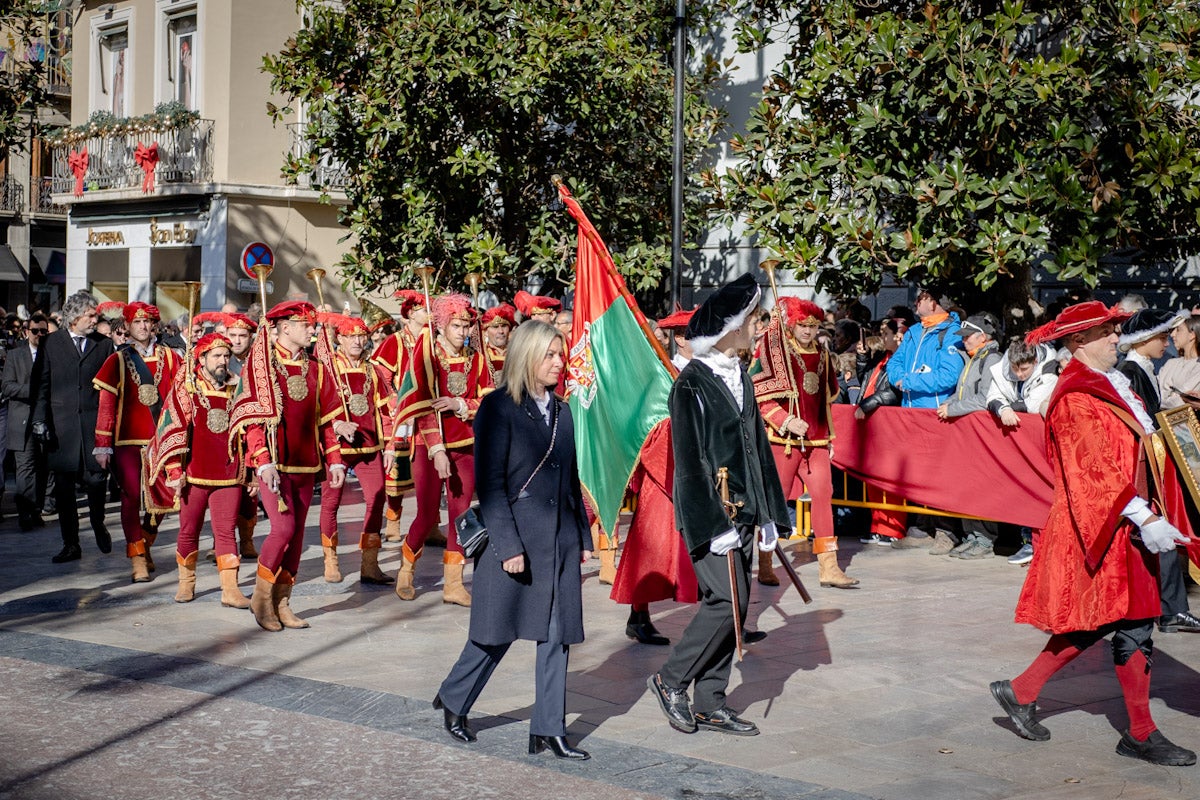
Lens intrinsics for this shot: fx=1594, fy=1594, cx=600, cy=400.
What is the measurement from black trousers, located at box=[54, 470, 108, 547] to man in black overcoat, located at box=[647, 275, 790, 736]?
6561mm

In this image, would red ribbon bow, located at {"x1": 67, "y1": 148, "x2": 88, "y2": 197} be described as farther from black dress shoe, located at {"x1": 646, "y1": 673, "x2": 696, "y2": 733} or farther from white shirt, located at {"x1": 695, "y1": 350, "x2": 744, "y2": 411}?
black dress shoe, located at {"x1": 646, "y1": 673, "x2": 696, "y2": 733}

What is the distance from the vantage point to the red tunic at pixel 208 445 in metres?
9.71

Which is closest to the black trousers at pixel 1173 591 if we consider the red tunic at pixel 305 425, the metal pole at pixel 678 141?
the red tunic at pixel 305 425

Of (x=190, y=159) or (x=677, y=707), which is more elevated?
(x=190, y=159)

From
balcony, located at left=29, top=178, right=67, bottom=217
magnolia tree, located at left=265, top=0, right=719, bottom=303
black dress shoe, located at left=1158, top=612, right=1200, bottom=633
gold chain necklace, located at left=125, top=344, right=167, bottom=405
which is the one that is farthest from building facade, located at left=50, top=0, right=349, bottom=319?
black dress shoe, located at left=1158, top=612, right=1200, bottom=633

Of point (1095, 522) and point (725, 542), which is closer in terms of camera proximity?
point (1095, 522)

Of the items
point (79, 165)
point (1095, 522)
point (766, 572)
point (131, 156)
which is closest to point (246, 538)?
point (766, 572)

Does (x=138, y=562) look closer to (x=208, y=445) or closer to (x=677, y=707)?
(x=208, y=445)

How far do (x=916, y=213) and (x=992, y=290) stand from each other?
75.2 inches

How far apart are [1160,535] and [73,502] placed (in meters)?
8.50

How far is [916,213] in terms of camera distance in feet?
44.2

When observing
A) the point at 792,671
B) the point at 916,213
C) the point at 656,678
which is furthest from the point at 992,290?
the point at 656,678

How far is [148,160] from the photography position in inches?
1176

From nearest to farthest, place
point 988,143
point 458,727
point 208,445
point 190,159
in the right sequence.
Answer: point 458,727
point 208,445
point 988,143
point 190,159
